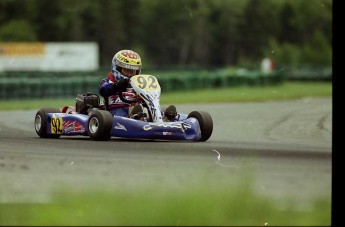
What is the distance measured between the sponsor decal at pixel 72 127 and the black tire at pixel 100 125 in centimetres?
17

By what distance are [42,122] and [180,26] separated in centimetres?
278

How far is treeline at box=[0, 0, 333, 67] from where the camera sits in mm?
6664

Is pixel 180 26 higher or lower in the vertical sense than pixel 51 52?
higher

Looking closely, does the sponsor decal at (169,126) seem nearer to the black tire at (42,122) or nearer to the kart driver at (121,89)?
the kart driver at (121,89)

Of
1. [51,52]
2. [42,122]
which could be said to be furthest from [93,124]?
[51,52]

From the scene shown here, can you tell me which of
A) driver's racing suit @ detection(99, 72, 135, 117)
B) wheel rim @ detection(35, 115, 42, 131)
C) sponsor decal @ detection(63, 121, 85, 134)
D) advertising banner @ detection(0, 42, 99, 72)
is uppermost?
advertising banner @ detection(0, 42, 99, 72)

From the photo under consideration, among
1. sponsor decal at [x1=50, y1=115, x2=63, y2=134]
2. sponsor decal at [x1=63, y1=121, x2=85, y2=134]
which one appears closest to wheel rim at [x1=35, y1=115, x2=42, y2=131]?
sponsor decal at [x1=50, y1=115, x2=63, y2=134]

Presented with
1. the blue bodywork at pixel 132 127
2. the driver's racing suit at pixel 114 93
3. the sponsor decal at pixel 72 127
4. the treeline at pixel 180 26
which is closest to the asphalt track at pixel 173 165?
the treeline at pixel 180 26

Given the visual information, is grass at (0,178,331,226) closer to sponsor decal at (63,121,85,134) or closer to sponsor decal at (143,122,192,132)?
sponsor decal at (143,122,192,132)

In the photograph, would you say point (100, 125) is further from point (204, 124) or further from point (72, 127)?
point (204, 124)

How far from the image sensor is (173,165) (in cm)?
643

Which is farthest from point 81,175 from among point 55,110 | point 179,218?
point 55,110
